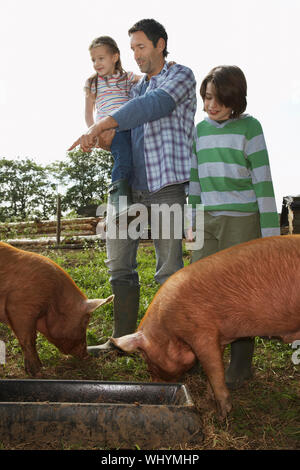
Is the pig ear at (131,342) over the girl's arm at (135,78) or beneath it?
beneath

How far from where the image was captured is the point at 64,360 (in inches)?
153

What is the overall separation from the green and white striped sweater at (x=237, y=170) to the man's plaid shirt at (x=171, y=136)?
1.09 feet

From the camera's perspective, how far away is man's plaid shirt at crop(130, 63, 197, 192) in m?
3.68

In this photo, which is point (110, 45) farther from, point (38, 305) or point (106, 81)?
point (38, 305)

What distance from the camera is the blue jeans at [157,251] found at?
147 inches

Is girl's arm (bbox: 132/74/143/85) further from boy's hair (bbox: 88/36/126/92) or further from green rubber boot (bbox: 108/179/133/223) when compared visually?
green rubber boot (bbox: 108/179/133/223)

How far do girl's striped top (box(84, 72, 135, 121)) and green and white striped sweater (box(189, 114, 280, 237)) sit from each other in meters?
1.25

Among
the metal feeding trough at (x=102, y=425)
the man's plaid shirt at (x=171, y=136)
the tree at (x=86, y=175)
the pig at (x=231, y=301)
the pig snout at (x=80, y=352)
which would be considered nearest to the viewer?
the metal feeding trough at (x=102, y=425)

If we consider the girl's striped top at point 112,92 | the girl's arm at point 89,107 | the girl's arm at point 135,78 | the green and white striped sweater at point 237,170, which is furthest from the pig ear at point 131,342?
the girl's arm at point 135,78

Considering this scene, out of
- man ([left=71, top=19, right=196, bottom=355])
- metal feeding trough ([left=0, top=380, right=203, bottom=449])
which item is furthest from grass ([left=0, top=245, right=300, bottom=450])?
man ([left=71, top=19, right=196, bottom=355])

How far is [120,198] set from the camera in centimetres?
388

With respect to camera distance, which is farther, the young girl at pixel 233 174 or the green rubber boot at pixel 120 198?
the green rubber boot at pixel 120 198

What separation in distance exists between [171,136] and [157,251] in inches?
38.1

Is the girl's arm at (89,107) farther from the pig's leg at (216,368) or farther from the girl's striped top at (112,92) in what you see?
the pig's leg at (216,368)
